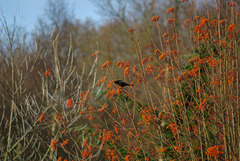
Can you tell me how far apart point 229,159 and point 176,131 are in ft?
1.77

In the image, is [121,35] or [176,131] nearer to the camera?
[176,131]

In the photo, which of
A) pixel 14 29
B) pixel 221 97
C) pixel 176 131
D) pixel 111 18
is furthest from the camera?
pixel 111 18

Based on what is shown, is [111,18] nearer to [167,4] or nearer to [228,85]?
[167,4]

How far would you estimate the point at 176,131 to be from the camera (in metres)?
2.44

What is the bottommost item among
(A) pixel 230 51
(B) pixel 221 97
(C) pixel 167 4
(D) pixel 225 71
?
(B) pixel 221 97

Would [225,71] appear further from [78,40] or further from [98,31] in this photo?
[98,31]

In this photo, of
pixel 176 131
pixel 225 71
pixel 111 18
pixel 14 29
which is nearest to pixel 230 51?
pixel 225 71

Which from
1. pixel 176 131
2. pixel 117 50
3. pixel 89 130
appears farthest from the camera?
pixel 117 50

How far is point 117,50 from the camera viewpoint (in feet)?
64.1

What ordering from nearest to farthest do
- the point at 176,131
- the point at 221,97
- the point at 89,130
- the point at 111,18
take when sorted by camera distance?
1. the point at 221,97
2. the point at 176,131
3. the point at 89,130
4. the point at 111,18

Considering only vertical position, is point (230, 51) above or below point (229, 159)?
above

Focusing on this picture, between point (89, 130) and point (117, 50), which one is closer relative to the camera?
point (89, 130)

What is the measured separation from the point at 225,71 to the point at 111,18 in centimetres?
1971

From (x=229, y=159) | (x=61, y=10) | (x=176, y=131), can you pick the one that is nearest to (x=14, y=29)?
(x=176, y=131)
